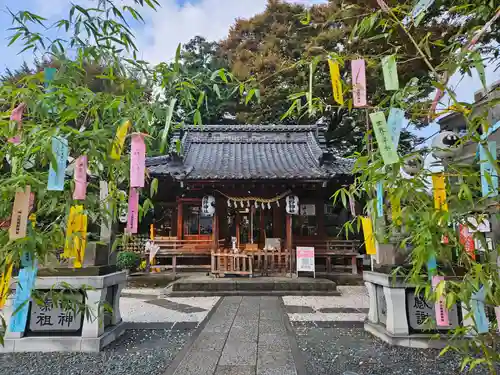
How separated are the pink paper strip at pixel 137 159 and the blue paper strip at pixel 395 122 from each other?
147cm

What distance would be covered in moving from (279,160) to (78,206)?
9584 millimetres

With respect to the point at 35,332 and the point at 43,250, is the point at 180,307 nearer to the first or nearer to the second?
the point at 35,332

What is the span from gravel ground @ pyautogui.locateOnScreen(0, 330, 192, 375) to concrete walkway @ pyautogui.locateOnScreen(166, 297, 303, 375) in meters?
0.25

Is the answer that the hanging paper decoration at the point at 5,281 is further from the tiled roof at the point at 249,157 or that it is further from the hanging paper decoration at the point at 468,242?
the tiled roof at the point at 249,157

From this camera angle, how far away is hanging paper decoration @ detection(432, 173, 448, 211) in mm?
1610

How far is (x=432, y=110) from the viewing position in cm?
169

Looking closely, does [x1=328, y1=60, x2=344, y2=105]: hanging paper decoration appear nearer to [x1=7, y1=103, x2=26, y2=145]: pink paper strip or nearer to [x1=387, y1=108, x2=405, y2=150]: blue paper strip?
[x1=387, y1=108, x2=405, y2=150]: blue paper strip

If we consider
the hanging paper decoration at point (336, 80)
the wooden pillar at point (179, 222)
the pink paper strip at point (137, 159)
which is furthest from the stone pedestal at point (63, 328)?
the wooden pillar at point (179, 222)

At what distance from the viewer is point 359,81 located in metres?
2.14

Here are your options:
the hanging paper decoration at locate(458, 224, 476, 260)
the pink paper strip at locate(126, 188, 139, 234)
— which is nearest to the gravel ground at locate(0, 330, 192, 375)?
the pink paper strip at locate(126, 188, 139, 234)

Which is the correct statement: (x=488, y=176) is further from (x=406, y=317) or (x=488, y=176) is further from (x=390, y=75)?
(x=406, y=317)

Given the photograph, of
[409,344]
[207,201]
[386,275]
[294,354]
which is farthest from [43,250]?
[207,201]

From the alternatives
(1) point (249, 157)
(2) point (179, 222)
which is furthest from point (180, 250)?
(1) point (249, 157)

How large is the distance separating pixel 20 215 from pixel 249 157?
1010 cm
